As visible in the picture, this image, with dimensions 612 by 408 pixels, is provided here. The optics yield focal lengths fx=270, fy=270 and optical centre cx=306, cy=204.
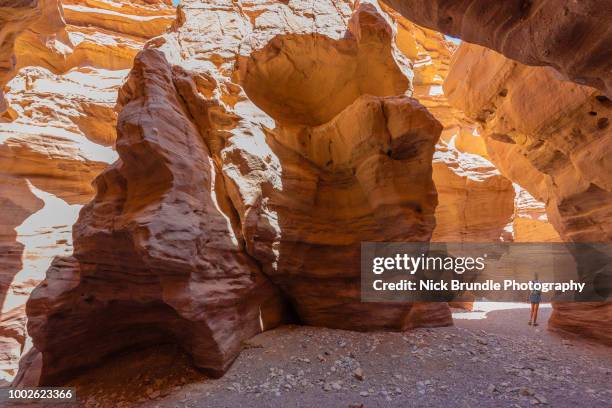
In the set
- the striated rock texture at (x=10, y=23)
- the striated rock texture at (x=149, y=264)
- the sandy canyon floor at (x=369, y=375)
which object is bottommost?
the sandy canyon floor at (x=369, y=375)

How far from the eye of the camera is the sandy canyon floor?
3213 mm

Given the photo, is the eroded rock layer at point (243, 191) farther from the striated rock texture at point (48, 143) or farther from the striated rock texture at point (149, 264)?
the striated rock texture at point (48, 143)

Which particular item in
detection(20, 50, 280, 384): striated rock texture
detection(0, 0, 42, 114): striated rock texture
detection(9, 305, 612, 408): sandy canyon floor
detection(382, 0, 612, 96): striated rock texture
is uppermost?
detection(0, 0, 42, 114): striated rock texture

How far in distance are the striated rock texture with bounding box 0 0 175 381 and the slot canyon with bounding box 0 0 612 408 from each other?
0.32 metres

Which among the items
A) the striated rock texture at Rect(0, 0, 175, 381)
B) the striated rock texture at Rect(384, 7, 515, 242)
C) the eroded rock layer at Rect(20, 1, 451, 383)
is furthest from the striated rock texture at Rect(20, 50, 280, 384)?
the striated rock texture at Rect(384, 7, 515, 242)

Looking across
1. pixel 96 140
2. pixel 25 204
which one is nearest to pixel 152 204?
pixel 25 204

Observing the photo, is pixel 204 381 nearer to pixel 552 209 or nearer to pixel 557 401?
pixel 557 401

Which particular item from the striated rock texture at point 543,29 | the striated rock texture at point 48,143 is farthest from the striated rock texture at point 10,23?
the striated rock texture at point 543,29

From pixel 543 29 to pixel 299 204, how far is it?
417cm

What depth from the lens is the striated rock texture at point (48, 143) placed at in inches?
340

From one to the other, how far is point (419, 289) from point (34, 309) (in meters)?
6.41

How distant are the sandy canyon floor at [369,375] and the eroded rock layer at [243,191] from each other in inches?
14.4

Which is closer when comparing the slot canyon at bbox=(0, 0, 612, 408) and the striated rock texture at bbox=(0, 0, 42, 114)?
the slot canyon at bbox=(0, 0, 612, 408)

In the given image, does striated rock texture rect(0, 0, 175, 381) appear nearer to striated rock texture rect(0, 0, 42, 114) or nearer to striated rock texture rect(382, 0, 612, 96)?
striated rock texture rect(0, 0, 42, 114)
